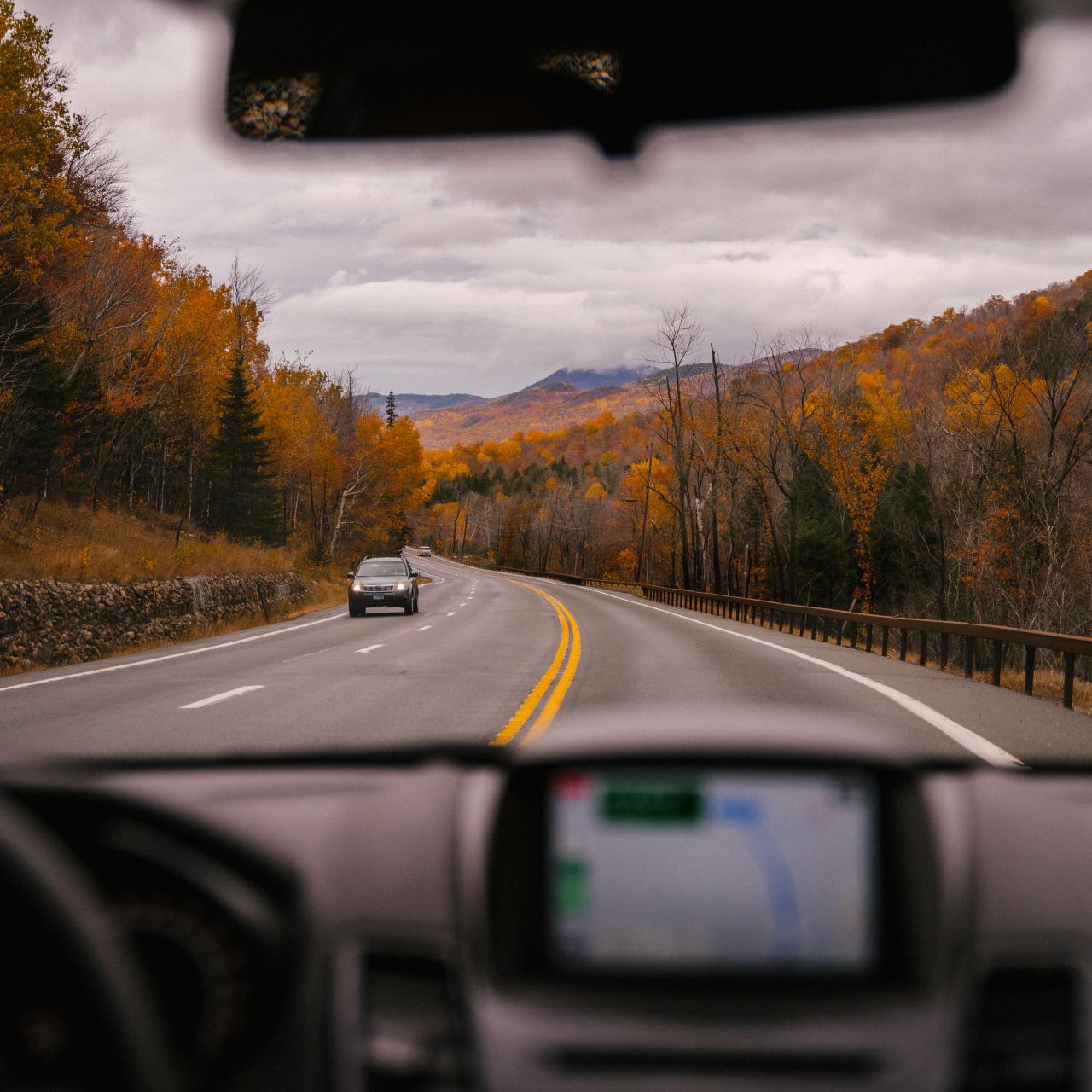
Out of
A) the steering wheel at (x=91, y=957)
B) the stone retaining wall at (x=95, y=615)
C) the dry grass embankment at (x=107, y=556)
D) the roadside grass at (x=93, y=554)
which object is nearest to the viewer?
the steering wheel at (x=91, y=957)

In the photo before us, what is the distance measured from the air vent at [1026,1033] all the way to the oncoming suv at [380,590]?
31061 mm

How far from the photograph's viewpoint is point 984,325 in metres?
53.3

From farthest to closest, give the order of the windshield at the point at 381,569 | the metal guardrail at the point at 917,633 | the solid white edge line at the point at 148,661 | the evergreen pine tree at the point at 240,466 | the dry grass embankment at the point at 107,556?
the evergreen pine tree at the point at 240,466, the windshield at the point at 381,569, the dry grass embankment at the point at 107,556, the solid white edge line at the point at 148,661, the metal guardrail at the point at 917,633

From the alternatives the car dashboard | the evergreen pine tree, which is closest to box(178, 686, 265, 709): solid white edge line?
the car dashboard

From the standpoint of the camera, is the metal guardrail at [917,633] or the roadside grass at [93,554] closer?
the metal guardrail at [917,633]

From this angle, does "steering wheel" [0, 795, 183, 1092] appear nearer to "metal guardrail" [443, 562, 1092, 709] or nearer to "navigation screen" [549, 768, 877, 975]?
"navigation screen" [549, 768, 877, 975]

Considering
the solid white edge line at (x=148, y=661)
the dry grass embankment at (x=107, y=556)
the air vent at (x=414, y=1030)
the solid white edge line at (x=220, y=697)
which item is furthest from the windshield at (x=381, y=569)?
the air vent at (x=414, y=1030)

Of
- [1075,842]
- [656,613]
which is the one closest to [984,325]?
[656,613]

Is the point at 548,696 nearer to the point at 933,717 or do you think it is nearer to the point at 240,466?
the point at 933,717

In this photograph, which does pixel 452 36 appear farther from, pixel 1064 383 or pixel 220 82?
pixel 1064 383

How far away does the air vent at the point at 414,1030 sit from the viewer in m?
2.56

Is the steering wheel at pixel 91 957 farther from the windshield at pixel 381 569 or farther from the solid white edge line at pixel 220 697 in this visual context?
the windshield at pixel 381 569

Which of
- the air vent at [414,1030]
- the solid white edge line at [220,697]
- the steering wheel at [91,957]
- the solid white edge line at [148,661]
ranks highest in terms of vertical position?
the steering wheel at [91,957]

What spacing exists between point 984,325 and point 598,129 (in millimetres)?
55362
